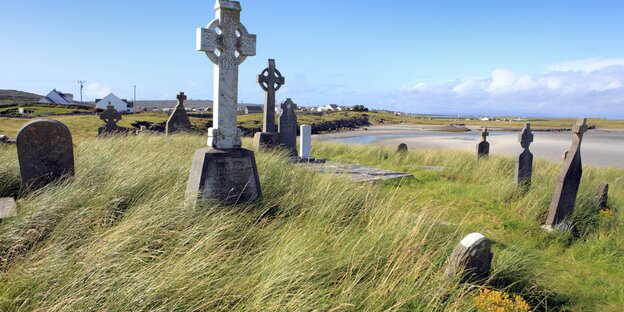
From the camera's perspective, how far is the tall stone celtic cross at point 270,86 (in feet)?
45.0

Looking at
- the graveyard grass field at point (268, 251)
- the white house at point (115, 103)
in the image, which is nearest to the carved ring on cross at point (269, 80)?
the graveyard grass field at point (268, 251)

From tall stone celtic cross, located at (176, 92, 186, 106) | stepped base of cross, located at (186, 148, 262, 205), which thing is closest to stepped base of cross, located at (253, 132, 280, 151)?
tall stone celtic cross, located at (176, 92, 186, 106)

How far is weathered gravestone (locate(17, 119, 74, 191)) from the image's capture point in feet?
19.4

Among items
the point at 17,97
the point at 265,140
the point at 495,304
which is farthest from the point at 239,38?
the point at 17,97

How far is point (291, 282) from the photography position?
3.08 metres

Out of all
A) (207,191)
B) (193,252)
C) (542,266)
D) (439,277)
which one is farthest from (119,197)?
(542,266)

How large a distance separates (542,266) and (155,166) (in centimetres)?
518

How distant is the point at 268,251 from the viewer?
371cm

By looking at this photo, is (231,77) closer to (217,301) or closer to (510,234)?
(217,301)

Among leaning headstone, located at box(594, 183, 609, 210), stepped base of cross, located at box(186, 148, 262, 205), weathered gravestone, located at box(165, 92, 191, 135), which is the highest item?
weathered gravestone, located at box(165, 92, 191, 135)

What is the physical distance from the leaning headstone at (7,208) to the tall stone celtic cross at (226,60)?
7.53 feet

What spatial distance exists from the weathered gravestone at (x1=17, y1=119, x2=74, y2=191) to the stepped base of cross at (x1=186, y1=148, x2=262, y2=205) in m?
2.08

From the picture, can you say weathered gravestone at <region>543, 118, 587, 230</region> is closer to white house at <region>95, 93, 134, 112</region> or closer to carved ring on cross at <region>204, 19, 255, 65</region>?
carved ring on cross at <region>204, 19, 255, 65</region>

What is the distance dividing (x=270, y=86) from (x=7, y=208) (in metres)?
9.82
